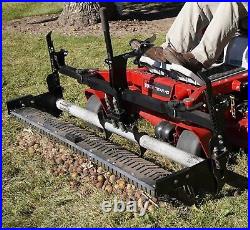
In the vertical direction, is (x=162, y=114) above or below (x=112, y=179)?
above

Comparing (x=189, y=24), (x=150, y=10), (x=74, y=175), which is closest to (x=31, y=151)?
(x=74, y=175)

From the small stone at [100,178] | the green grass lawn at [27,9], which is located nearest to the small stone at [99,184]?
the small stone at [100,178]

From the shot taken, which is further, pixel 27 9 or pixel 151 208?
pixel 27 9

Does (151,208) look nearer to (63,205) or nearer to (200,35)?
(63,205)

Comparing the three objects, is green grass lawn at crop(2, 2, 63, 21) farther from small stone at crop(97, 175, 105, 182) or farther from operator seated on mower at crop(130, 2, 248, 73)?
small stone at crop(97, 175, 105, 182)

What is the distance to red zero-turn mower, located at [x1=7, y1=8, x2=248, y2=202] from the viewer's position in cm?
352

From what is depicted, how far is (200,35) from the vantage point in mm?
4715

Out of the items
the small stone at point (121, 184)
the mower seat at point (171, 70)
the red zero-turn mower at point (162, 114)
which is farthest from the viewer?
the mower seat at point (171, 70)

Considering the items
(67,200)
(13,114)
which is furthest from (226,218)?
(13,114)

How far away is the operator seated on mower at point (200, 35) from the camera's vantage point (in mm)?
4250

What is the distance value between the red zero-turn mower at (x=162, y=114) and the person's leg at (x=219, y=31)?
21 centimetres

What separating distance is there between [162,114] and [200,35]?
92cm

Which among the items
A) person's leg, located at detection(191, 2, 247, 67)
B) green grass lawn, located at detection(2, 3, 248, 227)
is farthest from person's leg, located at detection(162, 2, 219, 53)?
green grass lawn, located at detection(2, 3, 248, 227)

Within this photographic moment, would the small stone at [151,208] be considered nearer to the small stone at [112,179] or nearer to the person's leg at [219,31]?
the small stone at [112,179]
